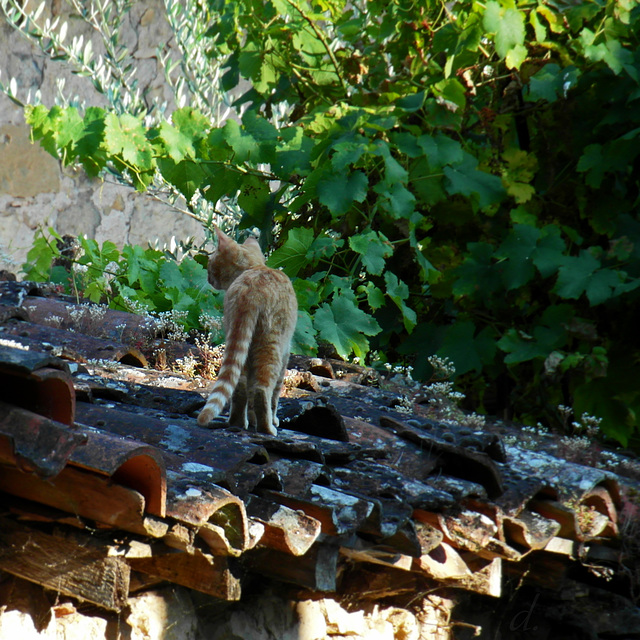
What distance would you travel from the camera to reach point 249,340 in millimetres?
2602

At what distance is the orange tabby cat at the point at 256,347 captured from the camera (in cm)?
255

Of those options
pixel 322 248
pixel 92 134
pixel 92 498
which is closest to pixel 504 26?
pixel 322 248

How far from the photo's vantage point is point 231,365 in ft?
8.25

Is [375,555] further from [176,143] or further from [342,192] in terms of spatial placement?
[176,143]

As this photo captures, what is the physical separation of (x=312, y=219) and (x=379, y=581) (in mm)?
3519

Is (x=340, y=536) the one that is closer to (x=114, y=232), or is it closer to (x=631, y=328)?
(x=631, y=328)

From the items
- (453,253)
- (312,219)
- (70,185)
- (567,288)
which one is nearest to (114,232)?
(70,185)

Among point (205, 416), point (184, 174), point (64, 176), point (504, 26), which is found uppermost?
point (64, 176)

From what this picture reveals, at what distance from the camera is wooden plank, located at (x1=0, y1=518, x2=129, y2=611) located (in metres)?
1.61

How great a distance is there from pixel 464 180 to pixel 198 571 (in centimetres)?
348

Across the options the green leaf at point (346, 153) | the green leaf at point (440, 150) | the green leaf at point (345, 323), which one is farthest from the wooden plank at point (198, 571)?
the green leaf at point (440, 150)

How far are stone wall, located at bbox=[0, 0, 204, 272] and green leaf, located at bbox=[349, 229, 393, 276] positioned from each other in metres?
6.41

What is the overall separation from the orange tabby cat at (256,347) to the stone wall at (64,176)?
316 inches

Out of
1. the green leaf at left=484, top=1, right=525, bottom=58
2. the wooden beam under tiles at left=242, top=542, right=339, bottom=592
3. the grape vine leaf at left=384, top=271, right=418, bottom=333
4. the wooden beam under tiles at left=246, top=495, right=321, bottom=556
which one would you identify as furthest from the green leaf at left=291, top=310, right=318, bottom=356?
the wooden beam under tiles at left=246, top=495, right=321, bottom=556
